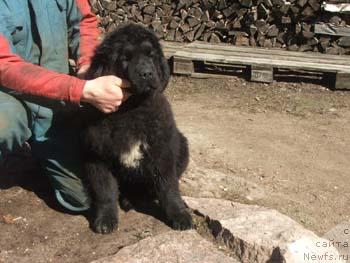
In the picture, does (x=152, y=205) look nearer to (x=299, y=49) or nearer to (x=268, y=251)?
(x=268, y=251)

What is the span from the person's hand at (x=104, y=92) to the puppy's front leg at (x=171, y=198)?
0.60 meters

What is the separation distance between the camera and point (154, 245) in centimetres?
315

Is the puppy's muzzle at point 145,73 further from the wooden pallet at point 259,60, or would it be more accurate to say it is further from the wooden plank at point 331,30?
the wooden plank at point 331,30

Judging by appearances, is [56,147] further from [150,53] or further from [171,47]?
[171,47]

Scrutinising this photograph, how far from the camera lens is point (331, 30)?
24.2 feet

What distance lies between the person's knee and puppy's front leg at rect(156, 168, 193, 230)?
2.82ft

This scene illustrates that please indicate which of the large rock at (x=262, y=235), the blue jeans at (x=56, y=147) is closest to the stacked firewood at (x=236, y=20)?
the large rock at (x=262, y=235)

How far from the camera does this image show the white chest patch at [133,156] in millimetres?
3328

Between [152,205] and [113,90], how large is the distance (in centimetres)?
102

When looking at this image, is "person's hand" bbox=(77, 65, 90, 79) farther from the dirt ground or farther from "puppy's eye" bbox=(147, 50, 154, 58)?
the dirt ground

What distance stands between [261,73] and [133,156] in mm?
3758

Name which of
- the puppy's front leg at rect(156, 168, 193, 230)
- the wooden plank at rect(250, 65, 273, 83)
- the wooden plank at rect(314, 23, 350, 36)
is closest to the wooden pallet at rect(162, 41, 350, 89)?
the wooden plank at rect(250, 65, 273, 83)

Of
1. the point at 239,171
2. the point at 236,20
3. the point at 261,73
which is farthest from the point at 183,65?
the point at 239,171

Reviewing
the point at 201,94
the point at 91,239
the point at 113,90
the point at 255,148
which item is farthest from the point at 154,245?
the point at 201,94
